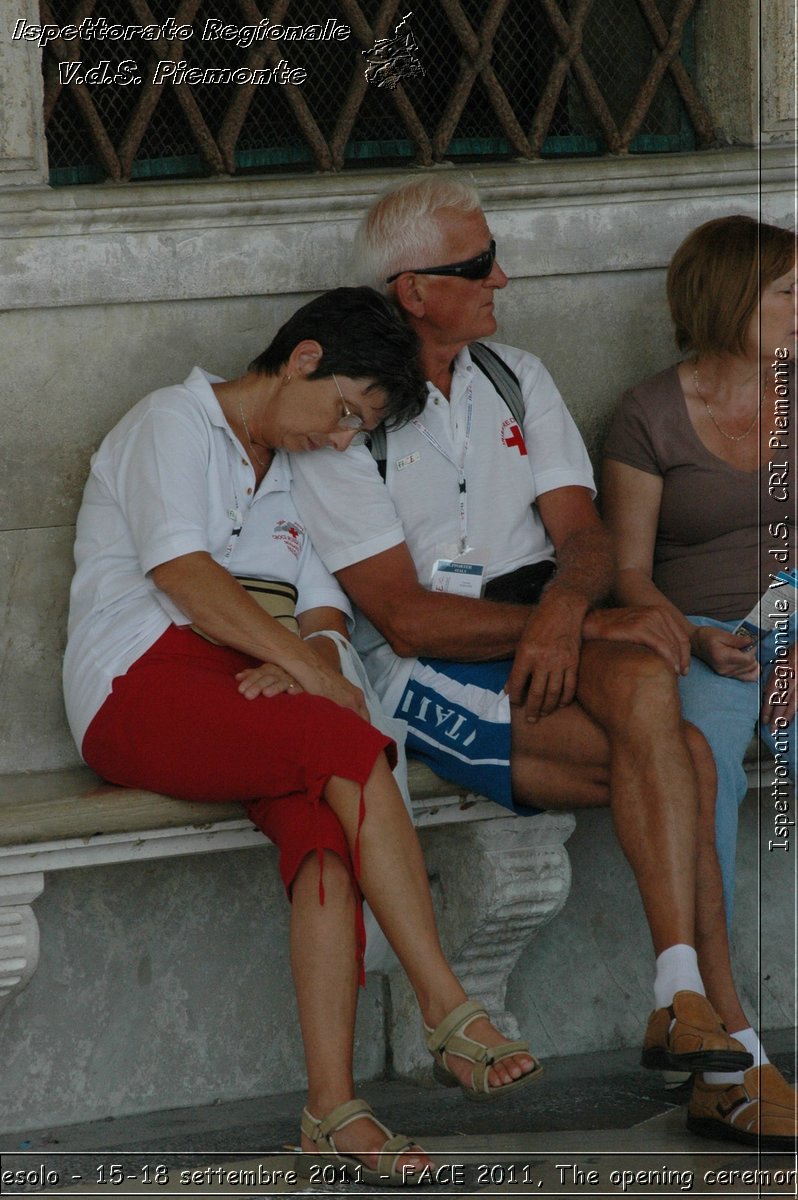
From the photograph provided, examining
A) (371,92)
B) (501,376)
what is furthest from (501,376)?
(371,92)

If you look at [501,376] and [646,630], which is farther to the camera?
[501,376]

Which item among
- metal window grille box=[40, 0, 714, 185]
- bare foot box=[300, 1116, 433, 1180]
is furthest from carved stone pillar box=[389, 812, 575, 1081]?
metal window grille box=[40, 0, 714, 185]

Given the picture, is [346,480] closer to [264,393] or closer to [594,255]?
[264,393]

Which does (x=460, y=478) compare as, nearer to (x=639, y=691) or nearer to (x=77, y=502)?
(x=639, y=691)

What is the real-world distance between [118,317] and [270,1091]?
169 centimetres

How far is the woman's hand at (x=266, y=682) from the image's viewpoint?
9.51ft

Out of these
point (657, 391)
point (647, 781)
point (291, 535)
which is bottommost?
point (647, 781)

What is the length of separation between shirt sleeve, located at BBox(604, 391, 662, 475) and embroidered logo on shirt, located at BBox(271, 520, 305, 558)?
759 mm

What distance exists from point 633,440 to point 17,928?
64.9 inches

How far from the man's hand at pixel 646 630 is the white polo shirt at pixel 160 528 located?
1.67 ft

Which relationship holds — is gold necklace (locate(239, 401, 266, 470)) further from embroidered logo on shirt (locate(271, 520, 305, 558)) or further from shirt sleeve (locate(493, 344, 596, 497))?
shirt sleeve (locate(493, 344, 596, 497))

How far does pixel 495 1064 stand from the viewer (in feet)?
8.64

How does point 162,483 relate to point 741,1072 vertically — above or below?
above

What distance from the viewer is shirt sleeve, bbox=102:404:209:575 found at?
9.75ft
